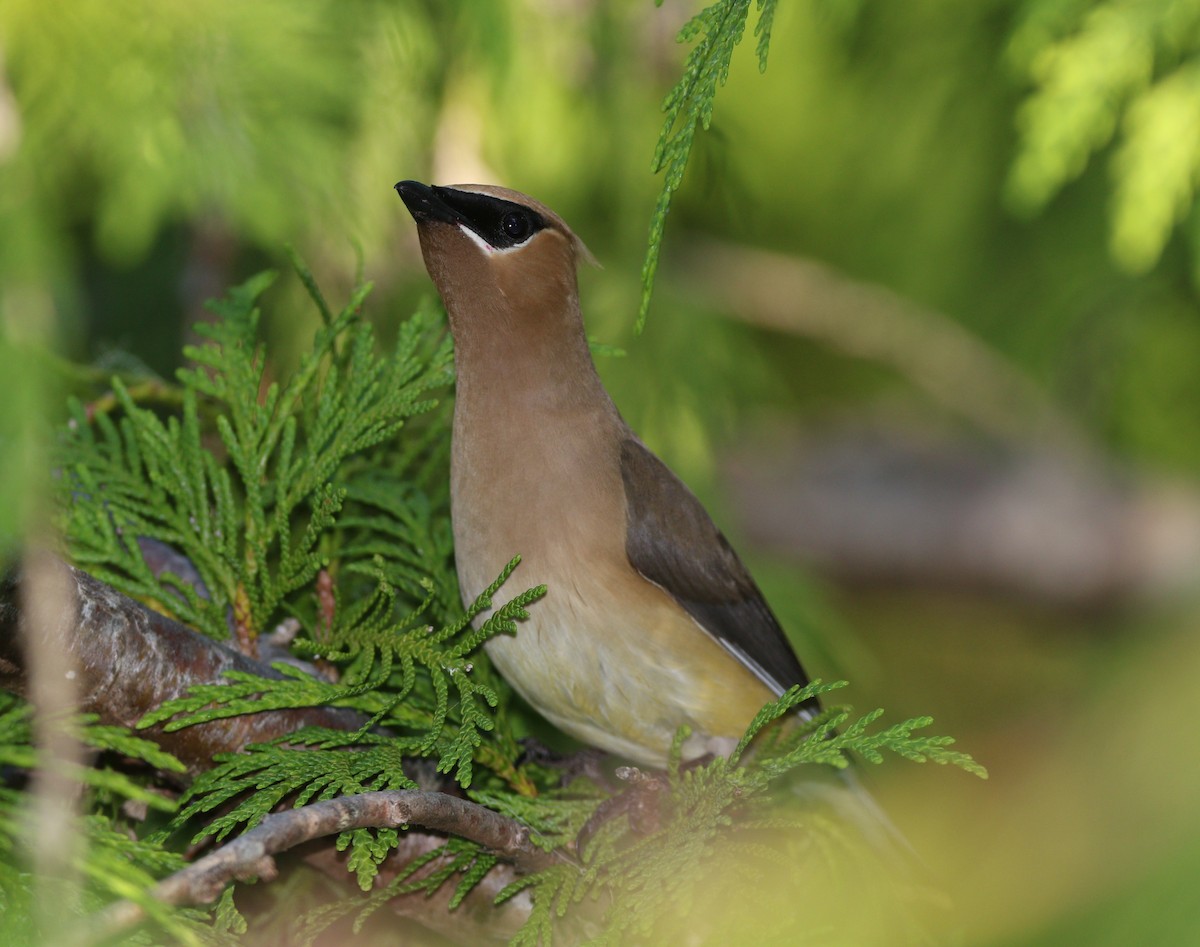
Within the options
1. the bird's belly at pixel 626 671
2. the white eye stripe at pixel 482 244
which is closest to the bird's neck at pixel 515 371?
the white eye stripe at pixel 482 244

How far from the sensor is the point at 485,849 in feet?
9.35

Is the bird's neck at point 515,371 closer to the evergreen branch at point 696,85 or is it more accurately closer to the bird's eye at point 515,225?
the bird's eye at point 515,225

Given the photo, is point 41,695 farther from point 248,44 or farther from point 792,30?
point 792,30

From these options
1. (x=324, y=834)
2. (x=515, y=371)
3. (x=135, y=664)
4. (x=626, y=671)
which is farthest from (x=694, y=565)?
(x=324, y=834)

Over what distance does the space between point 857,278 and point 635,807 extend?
483 centimetres

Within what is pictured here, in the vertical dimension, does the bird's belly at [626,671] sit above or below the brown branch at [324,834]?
below

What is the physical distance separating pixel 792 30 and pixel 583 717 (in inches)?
166

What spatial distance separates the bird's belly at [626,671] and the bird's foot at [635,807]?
32 cm

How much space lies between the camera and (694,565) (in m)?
3.60

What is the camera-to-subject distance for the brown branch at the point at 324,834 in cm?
186

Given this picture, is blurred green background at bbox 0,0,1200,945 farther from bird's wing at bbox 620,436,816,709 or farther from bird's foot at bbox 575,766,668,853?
bird's wing at bbox 620,436,816,709

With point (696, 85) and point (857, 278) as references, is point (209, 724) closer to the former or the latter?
point (696, 85)

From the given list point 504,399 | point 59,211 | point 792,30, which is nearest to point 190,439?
point 504,399

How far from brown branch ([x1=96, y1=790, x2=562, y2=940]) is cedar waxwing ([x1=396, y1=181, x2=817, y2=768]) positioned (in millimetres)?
556
